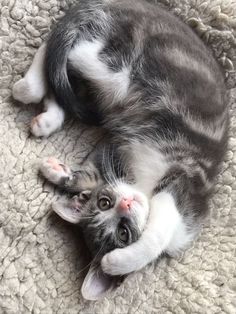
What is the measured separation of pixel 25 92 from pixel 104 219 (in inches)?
21.6

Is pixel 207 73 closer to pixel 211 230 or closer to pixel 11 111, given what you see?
pixel 211 230

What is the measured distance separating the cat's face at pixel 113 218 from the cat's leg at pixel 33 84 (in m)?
0.43

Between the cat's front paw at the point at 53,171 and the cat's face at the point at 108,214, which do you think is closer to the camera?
the cat's face at the point at 108,214

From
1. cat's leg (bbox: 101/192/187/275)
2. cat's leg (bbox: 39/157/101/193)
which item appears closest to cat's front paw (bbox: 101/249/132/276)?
cat's leg (bbox: 101/192/187/275)

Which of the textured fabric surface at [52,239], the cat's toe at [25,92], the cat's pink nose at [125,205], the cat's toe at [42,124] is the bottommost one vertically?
the textured fabric surface at [52,239]

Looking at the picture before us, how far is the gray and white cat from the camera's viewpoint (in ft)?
5.70

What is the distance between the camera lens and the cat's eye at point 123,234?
1.63 m

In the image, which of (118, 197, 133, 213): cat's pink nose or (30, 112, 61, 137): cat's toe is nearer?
(118, 197, 133, 213): cat's pink nose

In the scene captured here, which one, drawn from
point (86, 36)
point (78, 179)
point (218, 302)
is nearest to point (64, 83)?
point (86, 36)

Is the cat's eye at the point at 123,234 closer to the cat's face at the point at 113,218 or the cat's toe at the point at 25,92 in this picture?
the cat's face at the point at 113,218

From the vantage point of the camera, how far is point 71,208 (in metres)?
1.74

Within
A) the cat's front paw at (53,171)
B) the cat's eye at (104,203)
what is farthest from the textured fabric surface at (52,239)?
the cat's eye at (104,203)

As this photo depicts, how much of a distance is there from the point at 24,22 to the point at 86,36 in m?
0.26

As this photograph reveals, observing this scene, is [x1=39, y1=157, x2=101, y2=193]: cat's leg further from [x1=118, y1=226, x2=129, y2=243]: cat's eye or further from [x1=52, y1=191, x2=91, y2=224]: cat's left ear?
[x1=118, y1=226, x2=129, y2=243]: cat's eye
